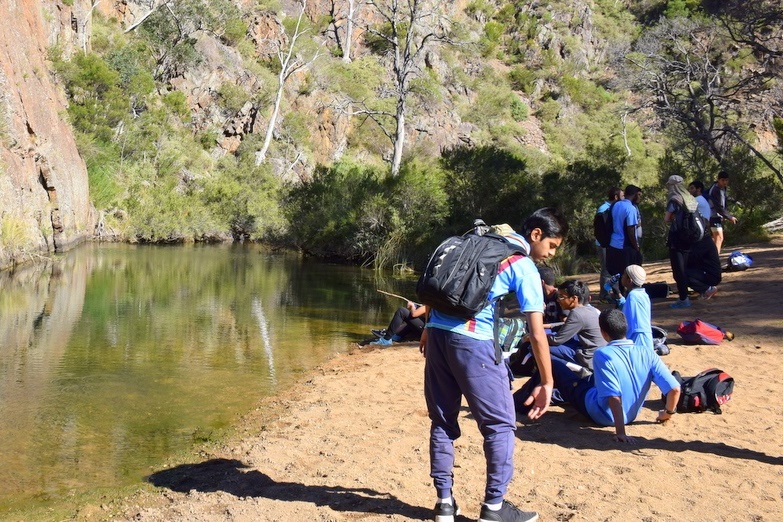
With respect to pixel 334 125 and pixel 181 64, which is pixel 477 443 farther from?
pixel 334 125

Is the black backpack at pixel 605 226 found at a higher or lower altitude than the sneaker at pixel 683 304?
higher

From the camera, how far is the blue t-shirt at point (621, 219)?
36.3ft

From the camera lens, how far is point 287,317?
1367 cm

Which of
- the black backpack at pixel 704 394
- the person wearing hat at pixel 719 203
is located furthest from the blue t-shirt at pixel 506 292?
the person wearing hat at pixel 719 203

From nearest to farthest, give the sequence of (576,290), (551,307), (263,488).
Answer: (263,488), (576,290), (551,307)

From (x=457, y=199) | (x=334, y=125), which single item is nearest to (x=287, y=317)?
(x=457, y=199)

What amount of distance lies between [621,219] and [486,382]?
749 centimetres

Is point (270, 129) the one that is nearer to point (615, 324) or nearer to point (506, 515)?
point (615, 324)

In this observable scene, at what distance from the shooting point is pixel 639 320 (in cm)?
670

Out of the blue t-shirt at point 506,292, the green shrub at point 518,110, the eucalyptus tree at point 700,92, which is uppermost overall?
the green shrub at point 518,110

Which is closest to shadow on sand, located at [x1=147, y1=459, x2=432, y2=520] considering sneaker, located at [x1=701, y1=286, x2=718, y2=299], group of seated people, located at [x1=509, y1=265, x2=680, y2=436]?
group of seated people, located at [x1=509, y1=265, x2=680, y2=436]

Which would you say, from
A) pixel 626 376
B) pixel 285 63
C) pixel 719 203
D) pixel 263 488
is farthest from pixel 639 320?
pixel 285 63

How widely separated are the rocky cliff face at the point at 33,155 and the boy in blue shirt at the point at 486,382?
16.8m

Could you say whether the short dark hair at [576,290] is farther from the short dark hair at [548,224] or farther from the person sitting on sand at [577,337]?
the short dark hair at [548,224]
